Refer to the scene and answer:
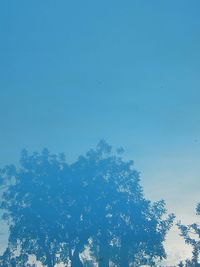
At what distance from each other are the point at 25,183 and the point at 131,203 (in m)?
15.3

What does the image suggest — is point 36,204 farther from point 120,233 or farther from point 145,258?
point 145,258

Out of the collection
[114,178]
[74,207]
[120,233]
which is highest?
[114,178]

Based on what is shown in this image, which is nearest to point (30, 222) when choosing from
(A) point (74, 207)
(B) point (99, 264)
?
(A) point (74, 207)

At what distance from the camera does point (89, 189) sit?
53.2m

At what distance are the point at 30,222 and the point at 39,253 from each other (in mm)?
4375

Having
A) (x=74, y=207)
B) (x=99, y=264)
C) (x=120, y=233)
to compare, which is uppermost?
(x=74, y=207)

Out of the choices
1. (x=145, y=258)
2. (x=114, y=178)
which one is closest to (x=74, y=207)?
(x=114, y=178)

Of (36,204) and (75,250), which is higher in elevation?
(36,204)

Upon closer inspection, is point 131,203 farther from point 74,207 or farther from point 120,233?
point 74,207

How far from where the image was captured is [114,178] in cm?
5409

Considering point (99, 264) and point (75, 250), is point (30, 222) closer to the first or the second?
point (75, 250)

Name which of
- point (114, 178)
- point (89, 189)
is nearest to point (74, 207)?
point (89, 189)

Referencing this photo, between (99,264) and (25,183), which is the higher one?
(25,183)

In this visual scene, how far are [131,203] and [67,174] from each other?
1000 centimetres
